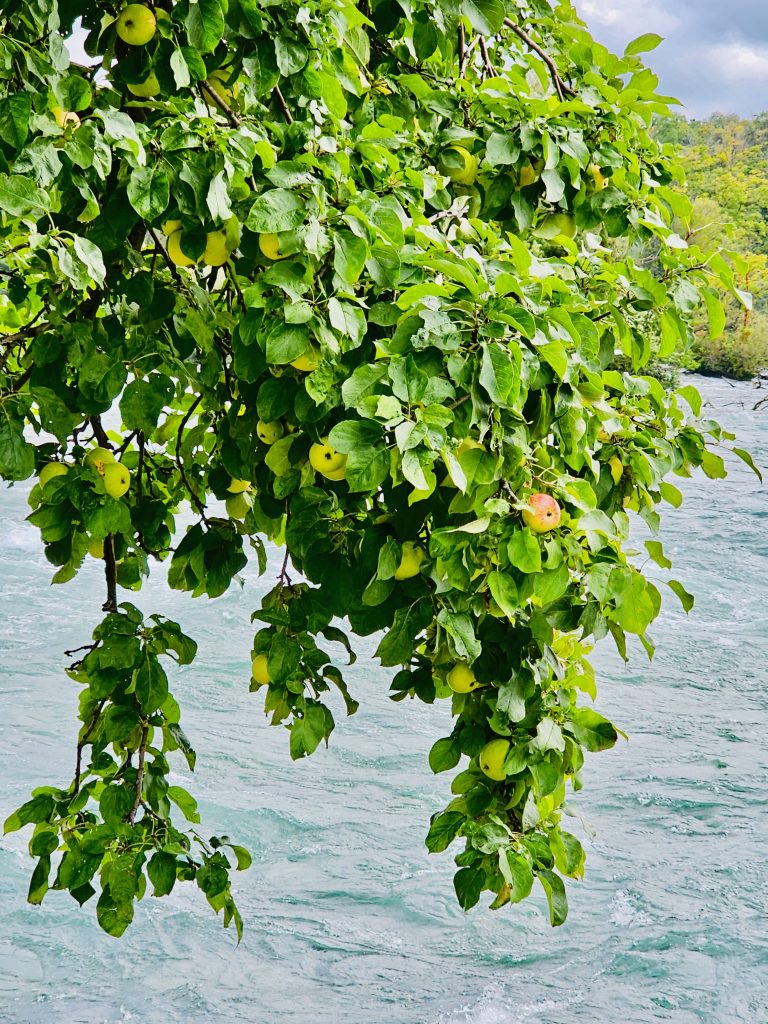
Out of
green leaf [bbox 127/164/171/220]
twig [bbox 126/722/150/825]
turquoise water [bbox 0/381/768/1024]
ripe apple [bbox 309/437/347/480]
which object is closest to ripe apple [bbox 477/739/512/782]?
ripe apple [bbox 309/437/347/480]

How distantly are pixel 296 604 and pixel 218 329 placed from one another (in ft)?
1.32

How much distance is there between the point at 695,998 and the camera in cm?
242

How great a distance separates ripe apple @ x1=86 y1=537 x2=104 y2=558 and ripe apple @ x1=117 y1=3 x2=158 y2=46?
2.13 feet

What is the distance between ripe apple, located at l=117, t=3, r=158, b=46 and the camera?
1.17 metres

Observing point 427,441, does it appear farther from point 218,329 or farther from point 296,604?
point 218,329

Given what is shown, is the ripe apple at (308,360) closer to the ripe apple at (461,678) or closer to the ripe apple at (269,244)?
the ripe apple at (269,244)

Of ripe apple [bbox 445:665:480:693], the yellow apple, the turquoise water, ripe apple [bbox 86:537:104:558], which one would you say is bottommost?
the turquoise water

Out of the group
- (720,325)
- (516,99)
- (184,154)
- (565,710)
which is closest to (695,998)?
(565,710)

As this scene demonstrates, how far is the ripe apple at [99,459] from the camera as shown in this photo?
4.82 feet

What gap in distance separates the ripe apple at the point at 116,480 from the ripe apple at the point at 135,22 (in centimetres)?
53

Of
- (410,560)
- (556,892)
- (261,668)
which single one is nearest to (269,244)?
(410,560)

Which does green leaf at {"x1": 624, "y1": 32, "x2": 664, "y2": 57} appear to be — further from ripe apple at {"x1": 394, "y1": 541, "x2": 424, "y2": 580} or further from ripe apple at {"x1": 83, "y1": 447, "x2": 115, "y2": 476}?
ripe apple at {"x1": 83, "y1": 447, "x2": 115, "y2": 476}

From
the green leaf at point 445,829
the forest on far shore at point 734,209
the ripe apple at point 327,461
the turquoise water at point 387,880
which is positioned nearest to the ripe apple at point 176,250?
the ripe apple at point 327,461

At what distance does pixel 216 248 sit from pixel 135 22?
0.25 meters
